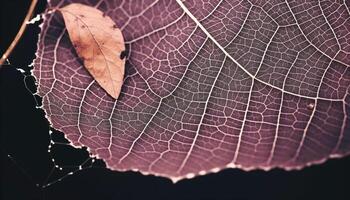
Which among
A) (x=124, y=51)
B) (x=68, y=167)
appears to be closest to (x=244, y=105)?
(x=124, y=51)

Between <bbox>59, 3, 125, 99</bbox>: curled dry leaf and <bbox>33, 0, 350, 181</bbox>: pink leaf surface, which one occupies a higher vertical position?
<bbox>59, 3, 125, 99</bbox>: curled dry leaf

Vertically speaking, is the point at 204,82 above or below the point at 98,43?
below

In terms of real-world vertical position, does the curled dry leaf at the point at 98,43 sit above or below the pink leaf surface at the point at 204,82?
above

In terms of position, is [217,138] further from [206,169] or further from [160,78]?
[160,78]
